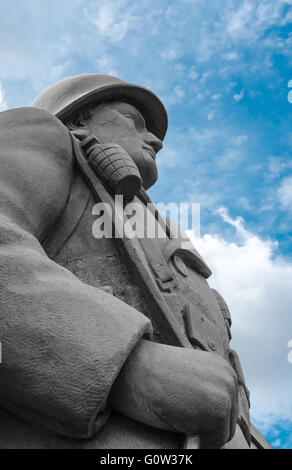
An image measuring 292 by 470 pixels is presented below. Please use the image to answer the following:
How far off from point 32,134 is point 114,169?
56cm

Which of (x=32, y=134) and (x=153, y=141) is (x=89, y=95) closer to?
(x=153, y=141)

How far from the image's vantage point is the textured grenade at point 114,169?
3977 mm

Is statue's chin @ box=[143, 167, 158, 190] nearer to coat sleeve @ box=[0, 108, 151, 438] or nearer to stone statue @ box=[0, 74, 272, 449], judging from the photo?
stone statue @ box=[0, 74, 272, 449]

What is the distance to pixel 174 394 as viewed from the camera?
8.66 feet

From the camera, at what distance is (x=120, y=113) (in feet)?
16.0

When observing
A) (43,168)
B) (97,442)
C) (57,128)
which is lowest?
(97,442)

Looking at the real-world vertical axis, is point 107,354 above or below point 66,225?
below

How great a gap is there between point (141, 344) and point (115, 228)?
958 mm

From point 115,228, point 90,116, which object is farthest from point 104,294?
point 90,116

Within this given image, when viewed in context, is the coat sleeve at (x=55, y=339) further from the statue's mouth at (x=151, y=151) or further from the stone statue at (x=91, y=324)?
the statue's mouth at (x=151, y=151)

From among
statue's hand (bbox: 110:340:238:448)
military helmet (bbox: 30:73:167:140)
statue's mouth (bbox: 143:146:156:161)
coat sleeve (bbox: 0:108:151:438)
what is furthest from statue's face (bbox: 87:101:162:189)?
statue's hand (bbox: 110:340:238:448)

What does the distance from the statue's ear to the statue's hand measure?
2.22 m

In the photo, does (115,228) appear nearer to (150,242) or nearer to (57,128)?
(150,242)

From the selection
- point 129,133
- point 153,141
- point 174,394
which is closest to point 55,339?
point 174,394
